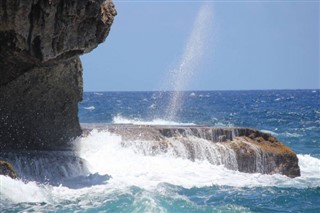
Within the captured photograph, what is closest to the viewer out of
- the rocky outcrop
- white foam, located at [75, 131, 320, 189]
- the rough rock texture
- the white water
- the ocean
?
the ocean

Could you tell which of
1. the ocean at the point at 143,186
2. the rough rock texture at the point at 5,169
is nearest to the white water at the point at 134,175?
the ocean at the point at 143,186

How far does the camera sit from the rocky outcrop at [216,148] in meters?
17.8

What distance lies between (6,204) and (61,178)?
3.10 meters

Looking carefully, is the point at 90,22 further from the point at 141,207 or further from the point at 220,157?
the point at 220,157

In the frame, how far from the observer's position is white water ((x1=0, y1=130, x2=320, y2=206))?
42.8ft

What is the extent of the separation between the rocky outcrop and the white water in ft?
0.93

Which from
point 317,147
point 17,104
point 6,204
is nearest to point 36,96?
point 17,104

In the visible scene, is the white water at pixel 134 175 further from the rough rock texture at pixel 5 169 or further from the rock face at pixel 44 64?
the rock face at pixel 44 64

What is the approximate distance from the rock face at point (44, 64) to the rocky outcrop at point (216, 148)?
2146 mm

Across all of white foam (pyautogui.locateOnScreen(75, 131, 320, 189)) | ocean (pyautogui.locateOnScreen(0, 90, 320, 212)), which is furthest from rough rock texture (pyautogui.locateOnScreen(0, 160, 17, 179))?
white foam (pyautogui.locateOnScreen(75, 131, 320, 189))

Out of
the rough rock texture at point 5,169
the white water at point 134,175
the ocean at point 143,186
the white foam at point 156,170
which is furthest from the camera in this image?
the white foam at point 156,170

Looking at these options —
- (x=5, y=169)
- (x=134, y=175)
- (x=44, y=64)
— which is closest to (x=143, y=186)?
(x=134, y=175)

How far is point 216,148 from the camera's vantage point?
59.3 feet

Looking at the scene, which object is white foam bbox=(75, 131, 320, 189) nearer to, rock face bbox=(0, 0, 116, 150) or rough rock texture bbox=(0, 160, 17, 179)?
rock face bbox=(0, 0, 116, 150)
